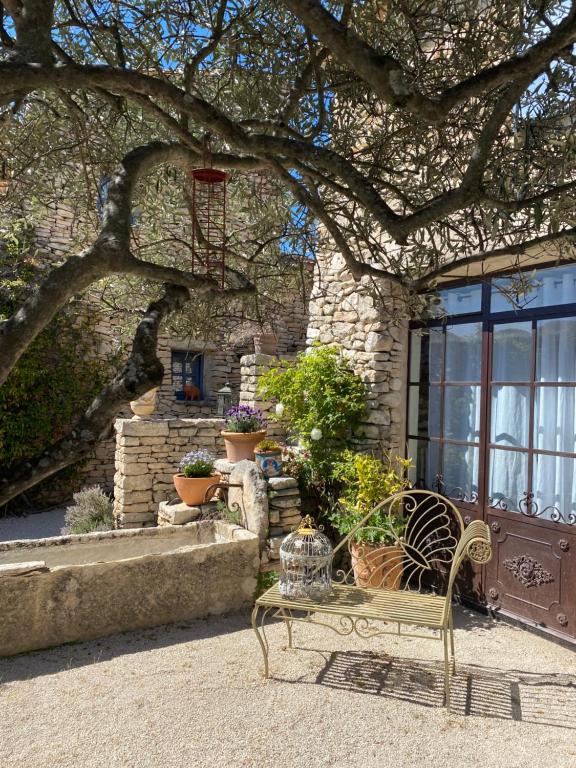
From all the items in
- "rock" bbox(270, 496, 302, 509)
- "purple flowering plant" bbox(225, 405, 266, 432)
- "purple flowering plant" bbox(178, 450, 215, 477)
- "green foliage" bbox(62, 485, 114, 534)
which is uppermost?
"purple flowering plant" bbox(225, 405, 266, 432)

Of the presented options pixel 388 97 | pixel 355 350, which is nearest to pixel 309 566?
pixel 355 350

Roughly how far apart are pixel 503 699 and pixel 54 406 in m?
7.41

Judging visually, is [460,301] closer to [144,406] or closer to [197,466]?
[197,466]

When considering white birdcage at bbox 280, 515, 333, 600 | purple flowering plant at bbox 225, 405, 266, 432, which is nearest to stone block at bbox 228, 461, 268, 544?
purple flowering plant at bbox 225, 405, 266, 432

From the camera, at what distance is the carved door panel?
4359mm

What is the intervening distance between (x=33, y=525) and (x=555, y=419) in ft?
22.4

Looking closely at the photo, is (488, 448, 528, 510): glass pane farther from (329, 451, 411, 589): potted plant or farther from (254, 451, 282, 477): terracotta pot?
(254, 451, 282, 477): terracotta pot

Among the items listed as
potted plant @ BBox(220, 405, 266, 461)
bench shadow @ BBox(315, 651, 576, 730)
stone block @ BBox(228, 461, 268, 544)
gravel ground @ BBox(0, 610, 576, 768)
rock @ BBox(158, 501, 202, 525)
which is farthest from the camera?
potted plant @ BBox(220, 405, 266, 461)

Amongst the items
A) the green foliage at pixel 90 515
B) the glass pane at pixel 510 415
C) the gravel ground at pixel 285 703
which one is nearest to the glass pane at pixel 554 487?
the glass pane at pixel 510 415

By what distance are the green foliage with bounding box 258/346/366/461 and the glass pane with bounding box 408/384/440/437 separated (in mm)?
478

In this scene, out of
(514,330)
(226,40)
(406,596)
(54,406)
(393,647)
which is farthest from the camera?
(54,406)

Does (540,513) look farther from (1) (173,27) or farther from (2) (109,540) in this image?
(1) (173,27)

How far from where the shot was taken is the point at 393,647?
442 cm

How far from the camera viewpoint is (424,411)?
570cm
